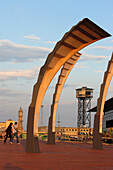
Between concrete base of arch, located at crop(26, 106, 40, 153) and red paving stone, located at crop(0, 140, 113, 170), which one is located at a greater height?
concrete base of arch, located at crop(26, 106, 40, 153)

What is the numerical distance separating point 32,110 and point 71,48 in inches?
137

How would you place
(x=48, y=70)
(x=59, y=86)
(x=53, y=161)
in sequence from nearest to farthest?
(x=53, y=161) < (x=48, y=70) < (x=59, y=86)

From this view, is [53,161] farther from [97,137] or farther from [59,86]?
[59,86]

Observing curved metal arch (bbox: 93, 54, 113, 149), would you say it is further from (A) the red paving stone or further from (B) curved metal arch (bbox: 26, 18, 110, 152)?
(A) the red paving stone

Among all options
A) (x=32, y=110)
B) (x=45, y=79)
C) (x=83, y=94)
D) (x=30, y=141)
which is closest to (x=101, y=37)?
(x=45, y=79)

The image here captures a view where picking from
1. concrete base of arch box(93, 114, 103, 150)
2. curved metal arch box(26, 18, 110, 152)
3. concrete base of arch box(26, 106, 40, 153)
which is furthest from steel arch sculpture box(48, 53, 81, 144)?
concrete base of arch box(26, 106, 40, 153)

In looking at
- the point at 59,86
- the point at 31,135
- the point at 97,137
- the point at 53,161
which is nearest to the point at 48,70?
the point at 31,135

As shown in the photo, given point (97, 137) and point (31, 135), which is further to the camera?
point (97, 137)

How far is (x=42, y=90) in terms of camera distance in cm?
1702

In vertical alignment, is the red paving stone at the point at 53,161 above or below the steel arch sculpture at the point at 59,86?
below

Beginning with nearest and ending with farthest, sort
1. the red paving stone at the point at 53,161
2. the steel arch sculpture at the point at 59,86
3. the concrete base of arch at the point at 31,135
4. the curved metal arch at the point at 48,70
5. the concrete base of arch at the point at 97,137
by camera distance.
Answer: the red paving stone at the point at 53,161, the curved metal arch at the point at 48,70, the concrete base of arch at the point at 31,135, the concrete base of arch at the point at 97,137, the steel arch sculpture at the point at 59,86

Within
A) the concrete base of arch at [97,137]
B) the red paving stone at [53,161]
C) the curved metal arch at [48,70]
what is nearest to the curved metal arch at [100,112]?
the concrete base of arch at [97,137]

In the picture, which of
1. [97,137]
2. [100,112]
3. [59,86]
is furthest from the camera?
[59,86]

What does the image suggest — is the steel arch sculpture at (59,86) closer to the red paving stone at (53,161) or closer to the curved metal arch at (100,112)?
the curved metal arch at (100,112)
